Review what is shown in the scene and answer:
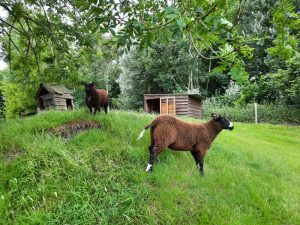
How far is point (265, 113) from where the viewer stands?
73.9ft

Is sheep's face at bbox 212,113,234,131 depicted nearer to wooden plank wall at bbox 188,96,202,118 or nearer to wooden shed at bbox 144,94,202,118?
wooden shed at bbox 144,94,202,118

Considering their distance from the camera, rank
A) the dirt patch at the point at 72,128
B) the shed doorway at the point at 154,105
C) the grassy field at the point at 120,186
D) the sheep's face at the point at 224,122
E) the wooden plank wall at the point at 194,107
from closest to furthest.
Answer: the grassy field at the point at 120,186, the sheep's face at the point at 224,122, the dirt patch at the point at 72,128, the wooden plank wall at the point at 194,107, the shed doorway at the point at 154,105

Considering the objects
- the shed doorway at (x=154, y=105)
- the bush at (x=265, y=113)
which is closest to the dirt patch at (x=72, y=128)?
the shed doorway at (x=154, y=105)

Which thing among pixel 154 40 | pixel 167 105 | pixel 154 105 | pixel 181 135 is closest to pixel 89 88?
pixel 181 135

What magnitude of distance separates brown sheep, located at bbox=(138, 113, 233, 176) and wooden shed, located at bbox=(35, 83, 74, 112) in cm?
1004

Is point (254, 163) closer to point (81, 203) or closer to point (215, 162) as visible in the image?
point (215, 162)

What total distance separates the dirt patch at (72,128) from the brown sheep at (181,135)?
2.08m

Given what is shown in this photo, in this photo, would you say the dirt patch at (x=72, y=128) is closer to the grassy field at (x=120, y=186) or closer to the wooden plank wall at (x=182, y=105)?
the grassy field at (x=120, y=186)

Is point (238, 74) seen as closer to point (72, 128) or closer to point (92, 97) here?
point (72, 128)

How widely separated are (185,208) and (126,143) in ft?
7.01

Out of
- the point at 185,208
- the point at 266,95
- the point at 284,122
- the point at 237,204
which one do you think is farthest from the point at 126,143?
the point at 266,95

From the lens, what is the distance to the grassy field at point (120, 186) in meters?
4.07

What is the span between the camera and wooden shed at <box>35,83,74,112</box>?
14.9 metres

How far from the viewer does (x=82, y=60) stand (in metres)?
8.18
